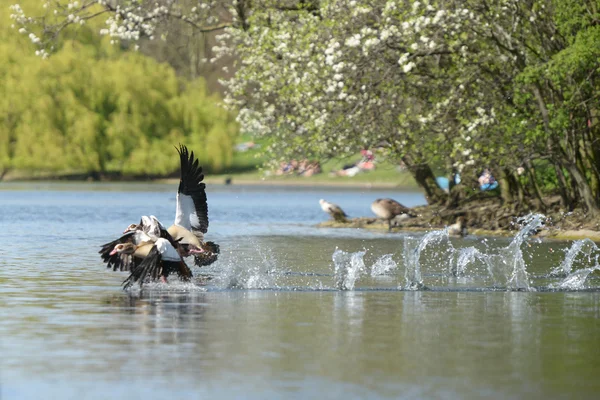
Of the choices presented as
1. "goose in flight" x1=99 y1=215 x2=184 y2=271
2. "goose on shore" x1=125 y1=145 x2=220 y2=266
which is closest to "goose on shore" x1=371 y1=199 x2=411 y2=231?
"goose on shore" x1=125 y1=145 x2=220 y2=266

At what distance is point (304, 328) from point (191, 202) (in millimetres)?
6967

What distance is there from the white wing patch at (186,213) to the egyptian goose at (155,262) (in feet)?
5.44

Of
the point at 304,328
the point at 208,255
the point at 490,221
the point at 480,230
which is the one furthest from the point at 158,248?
the point at 490,221

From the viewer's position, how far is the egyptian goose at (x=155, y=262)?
1803 cm

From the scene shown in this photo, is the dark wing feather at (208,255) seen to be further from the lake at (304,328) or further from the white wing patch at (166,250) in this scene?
the white wing patch at (166,250)

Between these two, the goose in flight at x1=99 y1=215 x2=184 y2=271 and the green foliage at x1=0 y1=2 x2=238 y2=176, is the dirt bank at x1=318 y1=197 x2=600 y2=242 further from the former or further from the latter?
the green foliage at x1=0 y1=2 x2=238 y2=176

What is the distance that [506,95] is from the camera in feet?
104

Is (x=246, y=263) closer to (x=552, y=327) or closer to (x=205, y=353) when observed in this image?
(x=552, y=327)

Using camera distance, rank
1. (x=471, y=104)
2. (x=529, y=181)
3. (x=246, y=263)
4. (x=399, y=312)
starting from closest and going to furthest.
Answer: (x=399, y=312) → (x=246, y=263) → (x=471, y=104) → (x=529, y=181)

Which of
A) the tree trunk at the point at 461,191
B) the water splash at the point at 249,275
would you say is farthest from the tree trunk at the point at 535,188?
the water splash at the point at 249,275

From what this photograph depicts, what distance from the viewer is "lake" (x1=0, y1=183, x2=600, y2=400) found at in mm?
10656

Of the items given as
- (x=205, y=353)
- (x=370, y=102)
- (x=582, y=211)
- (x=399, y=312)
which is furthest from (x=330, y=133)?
(x=205, y=353)

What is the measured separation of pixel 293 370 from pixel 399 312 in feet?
16.2

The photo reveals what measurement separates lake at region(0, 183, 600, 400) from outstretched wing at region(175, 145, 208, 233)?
859mm
